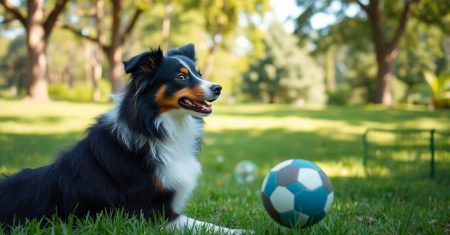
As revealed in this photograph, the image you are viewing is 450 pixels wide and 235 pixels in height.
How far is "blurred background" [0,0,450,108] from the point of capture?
974 inches

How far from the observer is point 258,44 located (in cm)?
3375

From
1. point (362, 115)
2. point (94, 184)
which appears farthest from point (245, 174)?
point (362, 115)

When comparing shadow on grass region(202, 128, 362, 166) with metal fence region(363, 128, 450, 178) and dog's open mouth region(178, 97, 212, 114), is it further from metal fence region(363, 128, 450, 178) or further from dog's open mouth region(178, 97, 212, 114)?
dog's open mouth region(178, 97, 212, 114)

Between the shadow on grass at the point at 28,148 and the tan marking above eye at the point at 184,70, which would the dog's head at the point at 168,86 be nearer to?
the tan marking above eye at the point at 184,70

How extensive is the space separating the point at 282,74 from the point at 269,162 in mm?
37805

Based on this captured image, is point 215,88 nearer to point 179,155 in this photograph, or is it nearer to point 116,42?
point 179,155

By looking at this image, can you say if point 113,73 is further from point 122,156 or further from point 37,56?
point 122,156

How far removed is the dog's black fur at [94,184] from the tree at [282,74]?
44934mm

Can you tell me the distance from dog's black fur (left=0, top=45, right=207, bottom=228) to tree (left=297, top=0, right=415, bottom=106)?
24.0 metres

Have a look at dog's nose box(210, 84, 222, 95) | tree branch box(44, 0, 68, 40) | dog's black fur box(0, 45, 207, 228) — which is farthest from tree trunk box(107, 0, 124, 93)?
dog's black fur box(0, 45, 207, 228)

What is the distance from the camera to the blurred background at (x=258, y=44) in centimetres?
2475

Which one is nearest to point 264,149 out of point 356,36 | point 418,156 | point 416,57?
point 418,156

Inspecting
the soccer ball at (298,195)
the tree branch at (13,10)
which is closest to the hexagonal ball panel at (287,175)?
the soccer ball at (298,195)

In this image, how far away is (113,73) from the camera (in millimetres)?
25234
